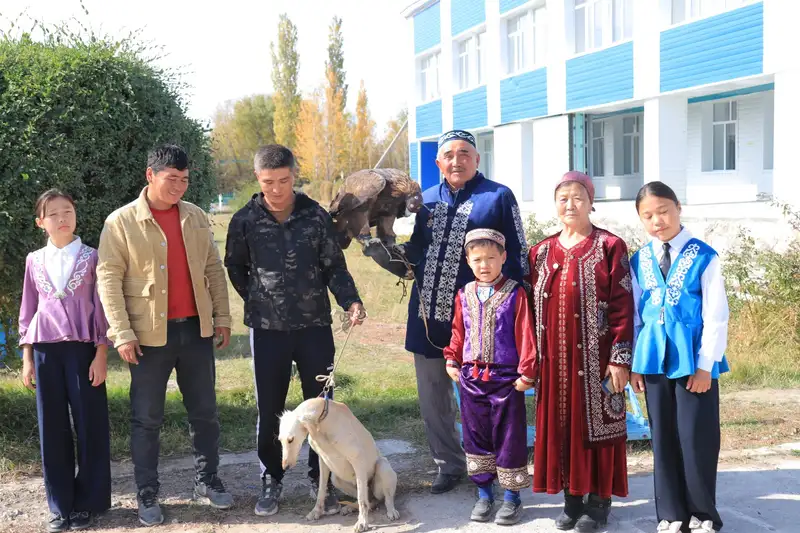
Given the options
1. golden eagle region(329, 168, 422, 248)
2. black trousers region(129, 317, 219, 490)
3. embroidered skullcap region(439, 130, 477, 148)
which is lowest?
black trousers region(129, 317, 219, 490)

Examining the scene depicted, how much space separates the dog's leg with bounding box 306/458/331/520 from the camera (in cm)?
406

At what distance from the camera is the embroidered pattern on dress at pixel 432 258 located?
4.34 m

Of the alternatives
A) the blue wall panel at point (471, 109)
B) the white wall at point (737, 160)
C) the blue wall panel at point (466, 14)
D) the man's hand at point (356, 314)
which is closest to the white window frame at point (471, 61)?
the blue wall panel at point (471, 109)

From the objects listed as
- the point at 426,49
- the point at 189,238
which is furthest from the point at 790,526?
the point at 426,49

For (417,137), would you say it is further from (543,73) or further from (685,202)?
(685,202)

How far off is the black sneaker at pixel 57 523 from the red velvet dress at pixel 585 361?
2.55 metres

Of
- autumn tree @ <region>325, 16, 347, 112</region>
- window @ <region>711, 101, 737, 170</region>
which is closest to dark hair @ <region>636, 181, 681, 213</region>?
window @ <region>711, 101, 737, 170</region>

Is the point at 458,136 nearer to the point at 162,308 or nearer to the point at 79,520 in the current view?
the point at 162,308

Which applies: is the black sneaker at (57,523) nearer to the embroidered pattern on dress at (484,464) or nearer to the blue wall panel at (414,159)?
the embroidered pattern on dress at (484,464)

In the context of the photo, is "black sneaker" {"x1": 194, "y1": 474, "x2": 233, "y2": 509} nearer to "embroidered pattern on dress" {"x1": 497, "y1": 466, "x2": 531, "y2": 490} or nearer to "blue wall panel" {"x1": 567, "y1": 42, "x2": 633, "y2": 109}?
"embroidered pattern on dress" {"x1": 497, "y1": 466, "x2": 531, "y2": 490}

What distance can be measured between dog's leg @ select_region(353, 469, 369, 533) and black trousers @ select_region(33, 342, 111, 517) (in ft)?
4.64

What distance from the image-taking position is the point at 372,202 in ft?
13.7

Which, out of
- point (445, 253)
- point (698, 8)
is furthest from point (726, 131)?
point (445, 253)

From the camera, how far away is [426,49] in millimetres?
25672
